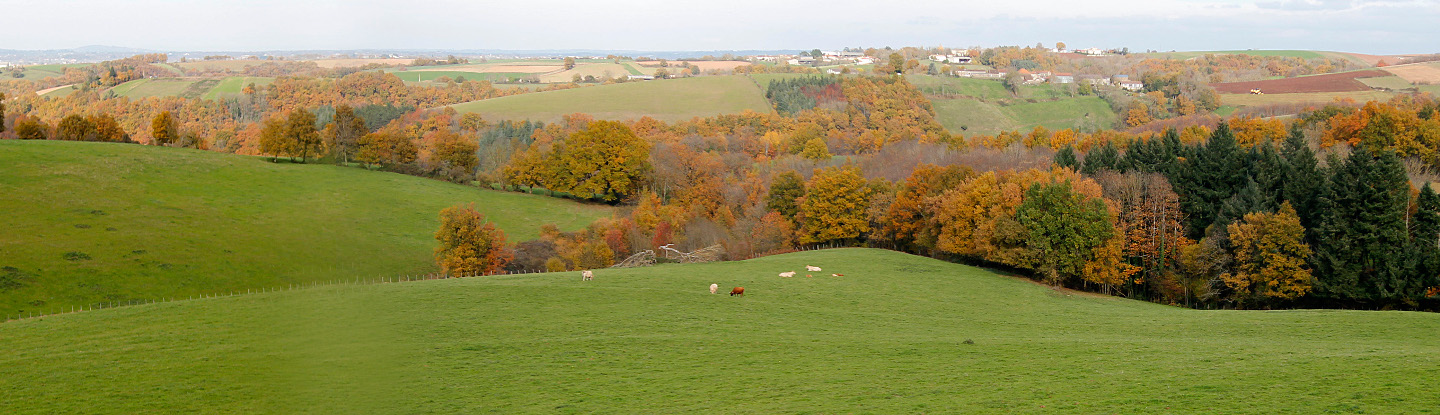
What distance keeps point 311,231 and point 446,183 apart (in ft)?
116

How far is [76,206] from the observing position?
58562mm

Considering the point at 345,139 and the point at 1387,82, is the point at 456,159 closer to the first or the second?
the point at 345,139

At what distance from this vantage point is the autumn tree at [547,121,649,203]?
9912 centimetres

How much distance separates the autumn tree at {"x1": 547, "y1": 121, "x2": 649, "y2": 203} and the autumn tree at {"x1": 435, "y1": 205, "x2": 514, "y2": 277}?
36.8 m

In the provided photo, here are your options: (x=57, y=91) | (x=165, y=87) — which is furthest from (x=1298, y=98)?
(x=57, y=91)

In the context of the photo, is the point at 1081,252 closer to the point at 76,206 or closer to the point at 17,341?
the point at 17,341

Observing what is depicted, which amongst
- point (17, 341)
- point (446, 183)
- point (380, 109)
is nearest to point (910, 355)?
point (17, 341)

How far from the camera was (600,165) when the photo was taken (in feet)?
328

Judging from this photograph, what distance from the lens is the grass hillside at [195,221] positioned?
4772 centimetres

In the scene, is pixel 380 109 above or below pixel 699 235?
above

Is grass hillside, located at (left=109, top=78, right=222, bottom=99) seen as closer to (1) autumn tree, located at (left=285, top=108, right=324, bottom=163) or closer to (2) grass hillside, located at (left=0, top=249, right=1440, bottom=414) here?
(1) autumn tree, located at (left=285, top=108, right=324, bottom=163)

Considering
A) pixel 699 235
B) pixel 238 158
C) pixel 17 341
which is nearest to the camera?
pixel 17 341

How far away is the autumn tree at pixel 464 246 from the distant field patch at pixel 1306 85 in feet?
559

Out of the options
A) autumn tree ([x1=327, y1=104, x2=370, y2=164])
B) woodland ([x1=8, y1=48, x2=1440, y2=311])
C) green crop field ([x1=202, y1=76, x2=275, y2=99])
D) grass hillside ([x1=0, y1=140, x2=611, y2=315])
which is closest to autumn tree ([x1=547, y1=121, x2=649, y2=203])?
woodland ([x1=8, y1=48, x2=1440, y2=311])
